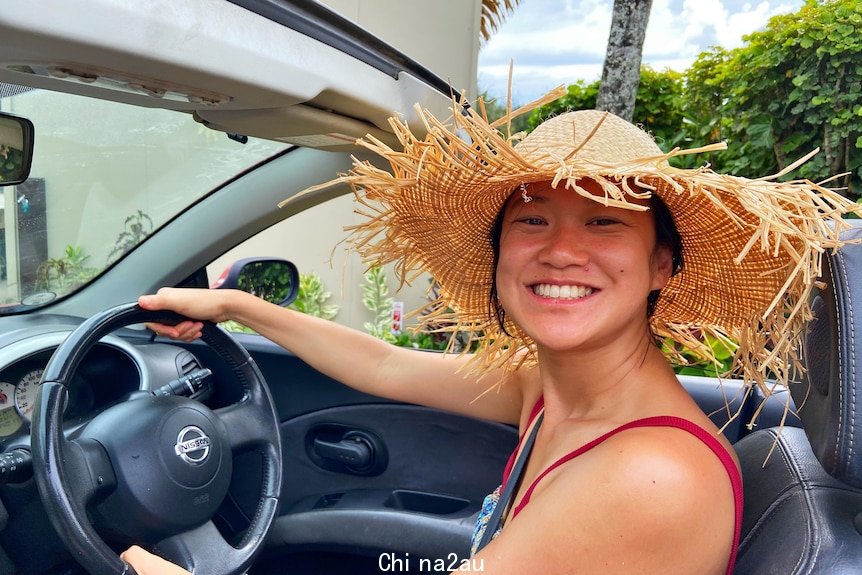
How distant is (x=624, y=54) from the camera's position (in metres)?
4.38

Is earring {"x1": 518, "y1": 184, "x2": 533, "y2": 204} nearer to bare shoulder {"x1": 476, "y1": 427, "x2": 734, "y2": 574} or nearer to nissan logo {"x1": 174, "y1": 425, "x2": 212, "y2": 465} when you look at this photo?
bare shoulder {"x1": 476, "y1": 427, "x2": 734, "y2": 574}

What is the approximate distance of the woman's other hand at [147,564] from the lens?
1.49 meters

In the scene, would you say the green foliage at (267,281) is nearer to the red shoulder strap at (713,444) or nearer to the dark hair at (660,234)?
the dark hair at (660,234)

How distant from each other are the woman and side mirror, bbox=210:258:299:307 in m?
0.68

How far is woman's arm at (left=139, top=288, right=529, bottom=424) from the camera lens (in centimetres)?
218

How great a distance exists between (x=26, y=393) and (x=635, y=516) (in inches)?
65.9

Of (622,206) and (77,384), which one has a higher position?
(622,206)

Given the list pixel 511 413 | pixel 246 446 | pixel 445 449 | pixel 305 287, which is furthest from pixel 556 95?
pixel 305 287

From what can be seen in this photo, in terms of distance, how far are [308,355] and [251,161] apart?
87 centimetres

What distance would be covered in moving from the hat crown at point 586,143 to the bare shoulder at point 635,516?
0.53 metres

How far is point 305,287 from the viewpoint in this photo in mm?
6277

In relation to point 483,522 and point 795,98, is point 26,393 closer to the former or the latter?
point 483,522

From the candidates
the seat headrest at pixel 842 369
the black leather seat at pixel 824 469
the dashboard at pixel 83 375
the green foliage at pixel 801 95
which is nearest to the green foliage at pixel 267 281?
the dashboard at pixel 83 375

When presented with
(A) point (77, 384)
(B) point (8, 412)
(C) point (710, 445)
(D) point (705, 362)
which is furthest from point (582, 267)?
(B) point (8, 412)
